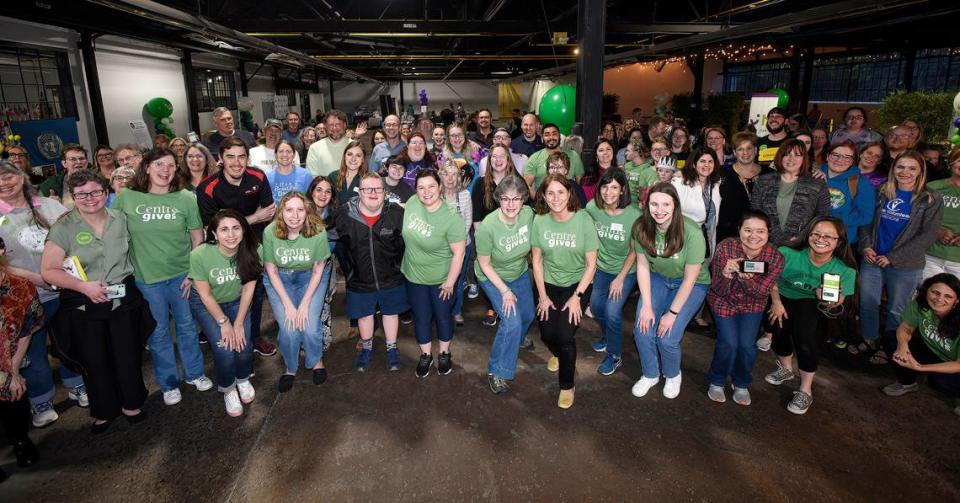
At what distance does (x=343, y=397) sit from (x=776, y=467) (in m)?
2.95

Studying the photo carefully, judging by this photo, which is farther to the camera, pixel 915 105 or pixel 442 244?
pixel 915 105

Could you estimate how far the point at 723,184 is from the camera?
4434 millimetres

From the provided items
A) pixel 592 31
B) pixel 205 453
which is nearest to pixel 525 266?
pixel 205 453

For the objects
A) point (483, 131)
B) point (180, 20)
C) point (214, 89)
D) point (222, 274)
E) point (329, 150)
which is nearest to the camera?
point (222, 274)

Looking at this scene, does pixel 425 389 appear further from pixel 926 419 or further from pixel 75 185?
pixel 926 419

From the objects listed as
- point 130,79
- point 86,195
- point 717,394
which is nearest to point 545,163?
point 717,394

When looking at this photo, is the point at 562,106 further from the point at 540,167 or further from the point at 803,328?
the point at 803,328

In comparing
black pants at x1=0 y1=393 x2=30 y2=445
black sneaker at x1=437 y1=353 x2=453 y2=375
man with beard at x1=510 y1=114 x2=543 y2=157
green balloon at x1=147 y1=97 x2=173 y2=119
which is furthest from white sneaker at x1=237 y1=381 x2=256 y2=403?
green balloon at x1=147 y1=97 x2=173 y2=119

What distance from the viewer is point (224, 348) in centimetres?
347

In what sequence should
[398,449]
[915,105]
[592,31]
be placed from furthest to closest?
[915,105], [592,31], [398,449]

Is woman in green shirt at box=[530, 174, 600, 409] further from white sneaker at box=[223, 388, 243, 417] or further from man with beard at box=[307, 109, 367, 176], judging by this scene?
man with beard at box=[307, 109, 367, 176]

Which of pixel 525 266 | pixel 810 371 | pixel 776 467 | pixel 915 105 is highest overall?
pixel 915 105

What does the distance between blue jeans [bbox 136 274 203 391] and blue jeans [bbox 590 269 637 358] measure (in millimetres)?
3163

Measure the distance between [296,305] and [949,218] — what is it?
200 inches
